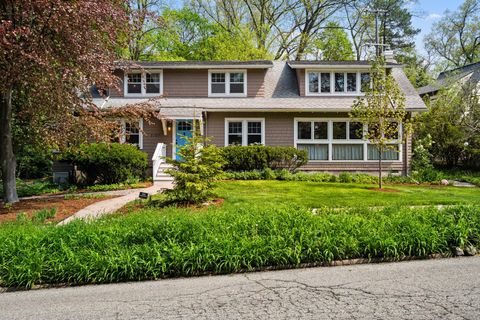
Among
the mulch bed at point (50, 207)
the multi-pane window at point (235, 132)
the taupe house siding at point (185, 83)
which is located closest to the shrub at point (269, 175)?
the multi-pane window at point (235, 132)

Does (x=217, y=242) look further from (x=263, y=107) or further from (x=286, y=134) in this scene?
(x=286, y=134)

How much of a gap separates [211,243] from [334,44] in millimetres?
34666

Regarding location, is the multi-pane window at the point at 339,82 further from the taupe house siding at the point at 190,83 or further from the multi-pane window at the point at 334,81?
the taupe house siding at the point at 190,83

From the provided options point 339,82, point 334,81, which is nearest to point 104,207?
point 334,81

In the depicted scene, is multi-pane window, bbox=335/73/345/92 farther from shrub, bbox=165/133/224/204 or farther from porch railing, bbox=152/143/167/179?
shrub, bbox=165/133/224/204

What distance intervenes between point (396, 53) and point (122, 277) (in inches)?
1774

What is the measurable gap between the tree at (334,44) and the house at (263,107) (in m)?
17.3

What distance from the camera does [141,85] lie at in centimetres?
1992

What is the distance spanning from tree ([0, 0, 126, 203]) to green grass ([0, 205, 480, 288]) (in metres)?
4.13

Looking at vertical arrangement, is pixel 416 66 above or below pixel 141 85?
above

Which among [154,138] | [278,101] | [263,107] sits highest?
[278,101]

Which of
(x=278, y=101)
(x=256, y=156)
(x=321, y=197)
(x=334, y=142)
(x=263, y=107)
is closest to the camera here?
(x=321, y=197)

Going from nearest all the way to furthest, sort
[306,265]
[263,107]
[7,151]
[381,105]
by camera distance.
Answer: [306,265], [7,151], [381,105], [263,107]

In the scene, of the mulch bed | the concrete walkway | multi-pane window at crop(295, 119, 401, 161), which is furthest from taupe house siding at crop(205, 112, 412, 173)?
the mulch bed
